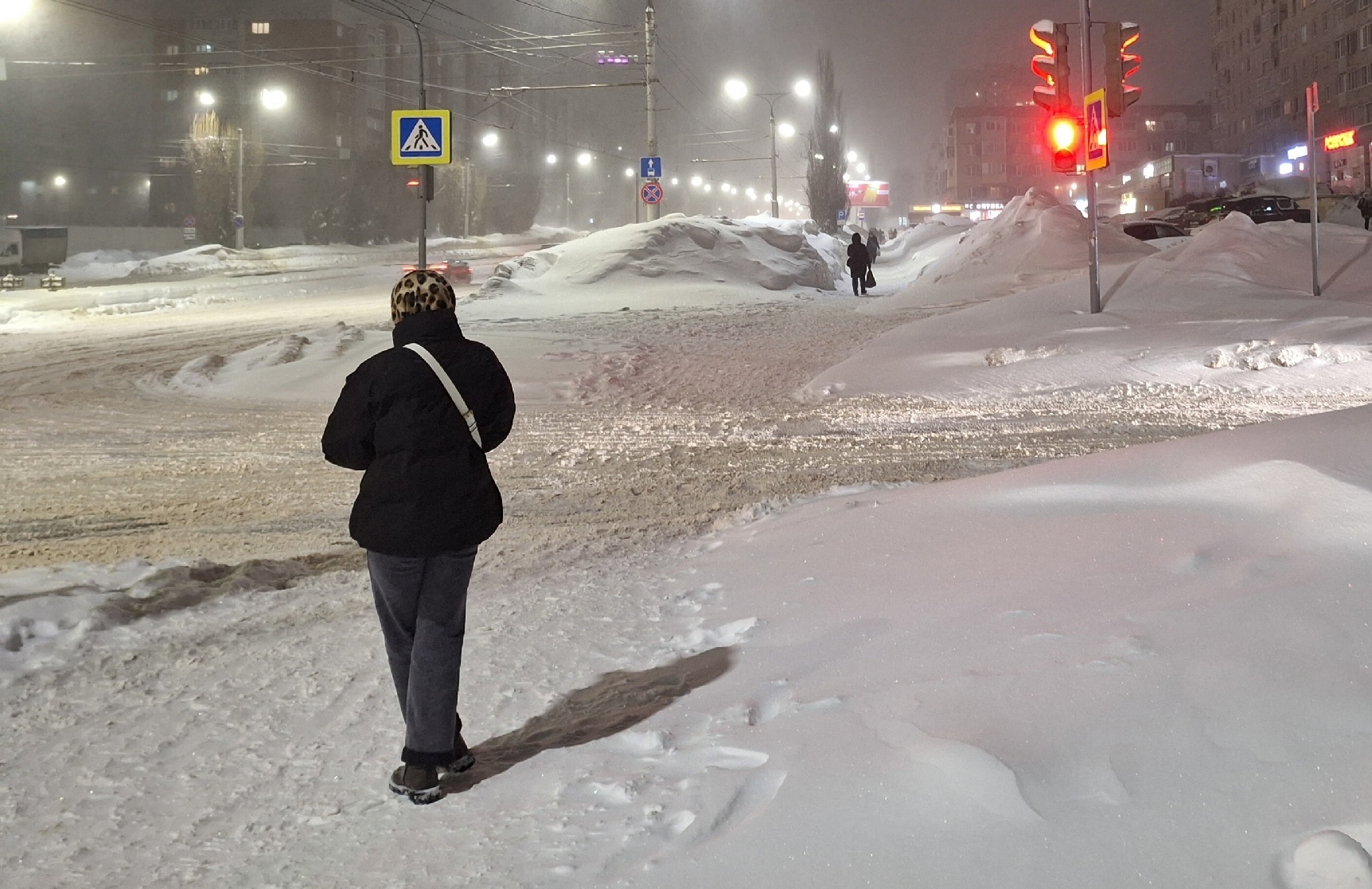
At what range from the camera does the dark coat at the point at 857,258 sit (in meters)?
28.7

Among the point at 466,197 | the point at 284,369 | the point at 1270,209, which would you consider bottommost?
the point at 284,369

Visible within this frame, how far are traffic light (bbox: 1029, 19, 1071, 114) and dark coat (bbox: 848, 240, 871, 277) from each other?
41.7 feet

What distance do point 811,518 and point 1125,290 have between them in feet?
37.6

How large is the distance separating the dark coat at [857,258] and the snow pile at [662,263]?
180 centimetres

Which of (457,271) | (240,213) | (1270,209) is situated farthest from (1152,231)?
(240,213)

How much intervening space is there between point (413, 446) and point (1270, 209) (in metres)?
40.8

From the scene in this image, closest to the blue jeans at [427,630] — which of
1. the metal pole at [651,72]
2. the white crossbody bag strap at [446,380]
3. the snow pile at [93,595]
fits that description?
the white crossbody bag strap at [446,380]

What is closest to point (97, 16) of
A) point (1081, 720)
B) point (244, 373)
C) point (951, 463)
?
point (244, 373)

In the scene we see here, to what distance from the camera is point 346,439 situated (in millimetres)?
3648

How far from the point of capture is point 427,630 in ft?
12.3

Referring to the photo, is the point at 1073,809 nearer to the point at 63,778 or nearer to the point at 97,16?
the point at 63,778

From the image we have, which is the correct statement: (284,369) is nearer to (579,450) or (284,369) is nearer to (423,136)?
(423,136)

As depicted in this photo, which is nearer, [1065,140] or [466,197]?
[1065,140]

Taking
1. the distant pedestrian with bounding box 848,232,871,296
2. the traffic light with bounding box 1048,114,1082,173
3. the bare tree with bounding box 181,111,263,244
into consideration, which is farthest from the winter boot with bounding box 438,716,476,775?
the bare tree with bounding box 181,111,263,244
